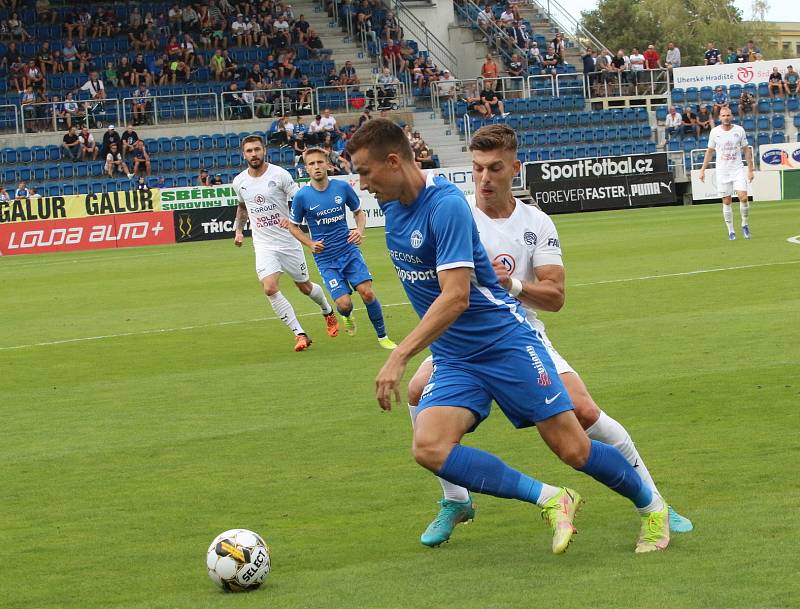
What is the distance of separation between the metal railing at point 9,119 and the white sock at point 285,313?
96.6 ft

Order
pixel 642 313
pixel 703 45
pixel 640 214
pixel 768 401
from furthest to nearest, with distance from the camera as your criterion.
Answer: pixel 703 45 → pixel 640 214 → pixel 642 313 → pixel 768 401

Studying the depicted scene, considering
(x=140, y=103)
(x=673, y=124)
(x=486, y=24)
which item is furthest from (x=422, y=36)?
(x=140, y=103)

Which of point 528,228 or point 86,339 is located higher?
point 528,228

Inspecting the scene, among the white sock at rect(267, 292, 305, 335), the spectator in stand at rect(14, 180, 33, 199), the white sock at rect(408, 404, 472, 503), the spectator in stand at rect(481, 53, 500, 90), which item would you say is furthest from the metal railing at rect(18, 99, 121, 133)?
the white sock at rect(408, 404, 472, 503)

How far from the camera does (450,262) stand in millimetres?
5480

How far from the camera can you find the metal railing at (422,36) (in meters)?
52.0

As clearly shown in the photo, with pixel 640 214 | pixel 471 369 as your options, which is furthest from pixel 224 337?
pixel 640 214

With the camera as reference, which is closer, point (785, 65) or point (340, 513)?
point (340, 513)

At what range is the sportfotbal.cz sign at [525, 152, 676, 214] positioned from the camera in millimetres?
41031

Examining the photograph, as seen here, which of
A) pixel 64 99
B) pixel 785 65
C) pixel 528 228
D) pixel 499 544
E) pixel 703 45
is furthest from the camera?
pixel 703 45

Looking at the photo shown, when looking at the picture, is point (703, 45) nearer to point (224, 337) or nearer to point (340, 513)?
point (224, 337)

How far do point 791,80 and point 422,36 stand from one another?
49.7 feet

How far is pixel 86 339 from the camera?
53.9ft

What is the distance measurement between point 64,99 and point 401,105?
12.1 meters
